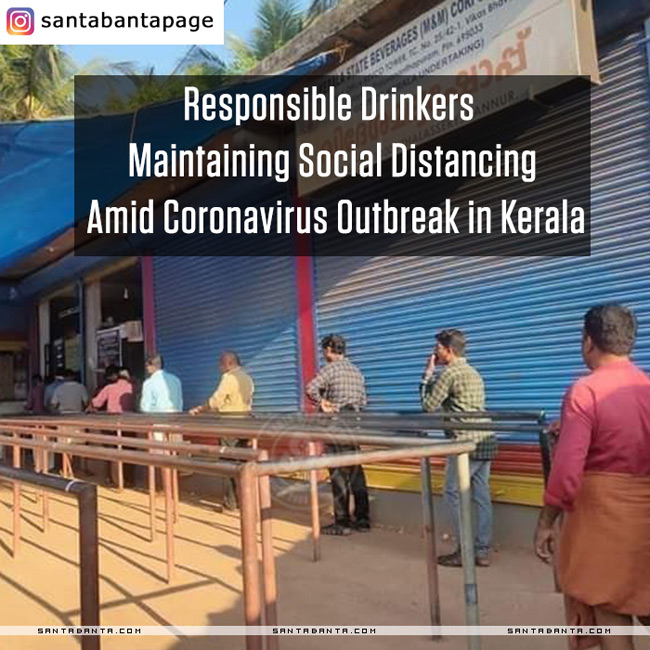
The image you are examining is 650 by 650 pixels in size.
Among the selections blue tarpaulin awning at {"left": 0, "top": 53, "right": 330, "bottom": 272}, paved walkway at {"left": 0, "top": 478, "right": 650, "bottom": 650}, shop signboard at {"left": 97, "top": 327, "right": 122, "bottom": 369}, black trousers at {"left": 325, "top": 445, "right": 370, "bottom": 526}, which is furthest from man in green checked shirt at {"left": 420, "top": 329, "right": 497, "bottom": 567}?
shop signboard at {"left": 97, "top": 327, "right": 122, "bottom": 369}

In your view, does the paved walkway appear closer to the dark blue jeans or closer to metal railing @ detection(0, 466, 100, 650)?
the dark blue jeans

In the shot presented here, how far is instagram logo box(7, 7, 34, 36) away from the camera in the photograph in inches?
243

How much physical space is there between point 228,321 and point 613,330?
20.8 ft

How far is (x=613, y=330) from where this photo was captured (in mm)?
2707

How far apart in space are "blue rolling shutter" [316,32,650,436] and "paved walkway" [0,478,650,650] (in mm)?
1320

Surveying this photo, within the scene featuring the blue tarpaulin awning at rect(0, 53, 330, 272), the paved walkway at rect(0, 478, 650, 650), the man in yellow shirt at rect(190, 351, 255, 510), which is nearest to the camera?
the paved walkway at rect(0, 478, 650, 650)

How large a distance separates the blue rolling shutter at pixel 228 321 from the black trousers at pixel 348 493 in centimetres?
168

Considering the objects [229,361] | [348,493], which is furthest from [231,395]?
[348,493]

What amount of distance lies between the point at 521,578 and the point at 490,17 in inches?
153

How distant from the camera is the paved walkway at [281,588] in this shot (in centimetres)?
371

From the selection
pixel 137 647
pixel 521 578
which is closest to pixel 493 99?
pixel 521 578

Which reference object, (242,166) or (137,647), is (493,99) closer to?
(242,166)

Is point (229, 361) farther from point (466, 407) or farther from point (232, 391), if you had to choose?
point (466, 407)

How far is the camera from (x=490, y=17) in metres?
5.22
